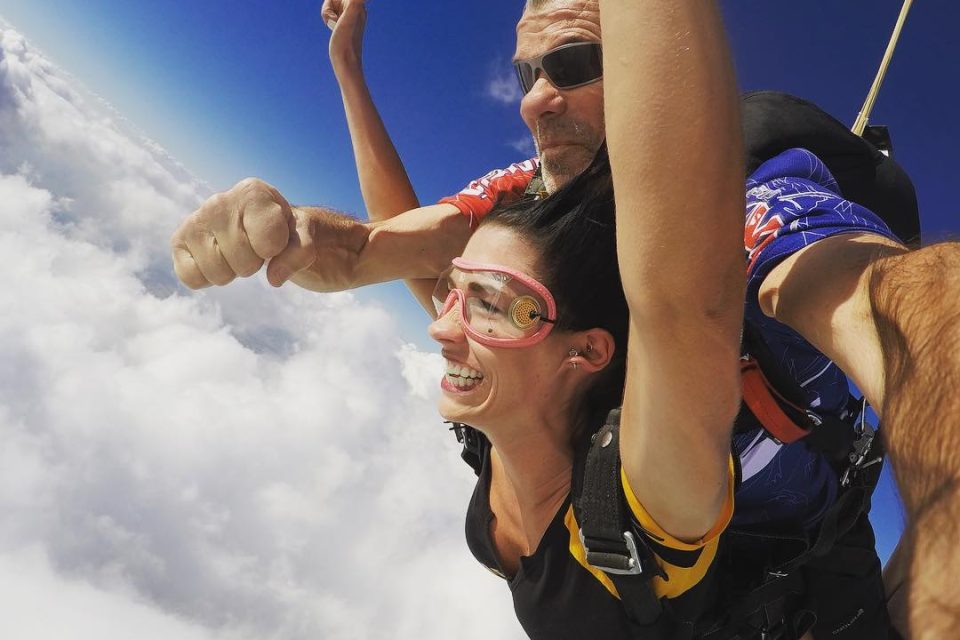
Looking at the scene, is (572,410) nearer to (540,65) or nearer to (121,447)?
(540,65)

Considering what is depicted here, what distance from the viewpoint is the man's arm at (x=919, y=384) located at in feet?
2.06

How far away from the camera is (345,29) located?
269 centimetres

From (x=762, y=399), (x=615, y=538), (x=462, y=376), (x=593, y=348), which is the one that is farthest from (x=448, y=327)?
(x=762, y=399)

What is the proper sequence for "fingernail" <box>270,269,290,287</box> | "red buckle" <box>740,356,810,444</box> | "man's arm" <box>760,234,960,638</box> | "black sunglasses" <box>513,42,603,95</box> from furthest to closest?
1. "black sunglasses" <box>513,42,603,95</box>
2. "fingernail" <box>270,269,290,287</box>
3. "red buckle" <box>740,356,810,444</box>
4. "man's arm" <box>760,234,960,638</box>

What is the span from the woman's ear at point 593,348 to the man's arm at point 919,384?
66 centimetres

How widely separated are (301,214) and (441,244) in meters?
0.77

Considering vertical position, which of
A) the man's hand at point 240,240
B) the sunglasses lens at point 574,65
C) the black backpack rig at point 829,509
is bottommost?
the black backpack rig at point 829,509

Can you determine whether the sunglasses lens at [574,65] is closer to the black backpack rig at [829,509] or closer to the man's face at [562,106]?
the man's face at [562,106]

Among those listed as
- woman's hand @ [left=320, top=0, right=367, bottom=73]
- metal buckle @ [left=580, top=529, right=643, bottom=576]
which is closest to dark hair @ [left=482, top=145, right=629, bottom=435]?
metal buckle @ [left=580, top=529, right=643, bottom=576]

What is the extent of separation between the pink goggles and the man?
47 cm

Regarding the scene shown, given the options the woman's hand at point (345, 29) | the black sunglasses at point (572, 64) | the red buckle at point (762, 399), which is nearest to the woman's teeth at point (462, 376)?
the red buckle at point (762, 399)

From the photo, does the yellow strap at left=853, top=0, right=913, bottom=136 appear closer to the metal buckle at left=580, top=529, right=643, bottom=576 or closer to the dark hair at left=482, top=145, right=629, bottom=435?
the dark hair at left=482, top=145, right=629, bottom=435

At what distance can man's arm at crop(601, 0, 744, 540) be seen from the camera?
28.5 inches

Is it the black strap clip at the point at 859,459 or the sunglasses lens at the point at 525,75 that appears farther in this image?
the sunglasses lens at the point at 525,75
